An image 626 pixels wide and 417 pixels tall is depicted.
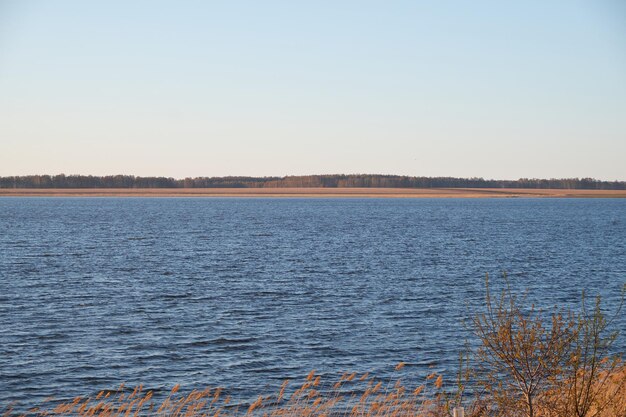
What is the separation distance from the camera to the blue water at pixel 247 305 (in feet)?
73.7

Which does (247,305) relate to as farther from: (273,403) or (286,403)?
(286,403)

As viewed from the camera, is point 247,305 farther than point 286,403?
Yes

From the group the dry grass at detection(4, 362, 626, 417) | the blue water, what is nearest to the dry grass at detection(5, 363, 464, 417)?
the dry grass at detection(4, 362, 626, 417)

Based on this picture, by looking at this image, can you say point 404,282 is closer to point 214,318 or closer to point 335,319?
point 335,319

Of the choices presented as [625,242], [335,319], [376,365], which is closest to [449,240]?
[625,242]

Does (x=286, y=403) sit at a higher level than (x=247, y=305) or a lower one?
higher

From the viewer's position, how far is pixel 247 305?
3362cm

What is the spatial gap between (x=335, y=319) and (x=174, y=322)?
22.5 ft

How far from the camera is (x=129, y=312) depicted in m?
31.9

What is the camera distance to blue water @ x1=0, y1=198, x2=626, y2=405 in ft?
73.7

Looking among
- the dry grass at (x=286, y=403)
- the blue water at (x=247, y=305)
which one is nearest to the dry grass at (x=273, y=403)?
the dry grass at (x=286, y=403)

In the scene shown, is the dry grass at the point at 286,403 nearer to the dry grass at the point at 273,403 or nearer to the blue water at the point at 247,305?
the dry grass at the point at 273,403

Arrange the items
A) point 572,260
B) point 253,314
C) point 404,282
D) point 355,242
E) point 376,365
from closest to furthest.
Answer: point 376,365, point 253,314, point 404,282, point 572,260, point 355,242

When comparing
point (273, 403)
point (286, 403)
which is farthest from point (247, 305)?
point (286, 403)
